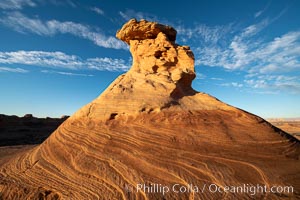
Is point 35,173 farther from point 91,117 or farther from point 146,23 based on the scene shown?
point 146,23

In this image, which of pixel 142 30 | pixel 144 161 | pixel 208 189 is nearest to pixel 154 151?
pixel 144 161

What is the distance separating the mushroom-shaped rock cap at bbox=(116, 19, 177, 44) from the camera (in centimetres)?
957

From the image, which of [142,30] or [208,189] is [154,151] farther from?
[142,30]

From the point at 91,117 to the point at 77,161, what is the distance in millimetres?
1908

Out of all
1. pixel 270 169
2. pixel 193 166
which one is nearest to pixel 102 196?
pixel 193 166

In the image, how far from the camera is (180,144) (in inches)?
235

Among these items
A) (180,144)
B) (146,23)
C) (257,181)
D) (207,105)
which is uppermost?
(146,23)

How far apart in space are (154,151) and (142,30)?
19.4ft

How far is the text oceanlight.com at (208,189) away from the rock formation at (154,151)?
0.05m

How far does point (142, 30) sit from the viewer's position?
9.66m

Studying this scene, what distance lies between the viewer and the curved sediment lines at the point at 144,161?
503cm

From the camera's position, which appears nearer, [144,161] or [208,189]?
[208,189]

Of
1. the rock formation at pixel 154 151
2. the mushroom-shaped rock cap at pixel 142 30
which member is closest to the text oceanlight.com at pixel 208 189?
the rock formation at pixel 154 151

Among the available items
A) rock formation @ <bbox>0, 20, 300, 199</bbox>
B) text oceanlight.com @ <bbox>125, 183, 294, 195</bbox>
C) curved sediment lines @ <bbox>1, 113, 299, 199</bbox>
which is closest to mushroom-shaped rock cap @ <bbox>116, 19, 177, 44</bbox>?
rock formation @ <bbox>0, 20, 300, 199</bbox>
